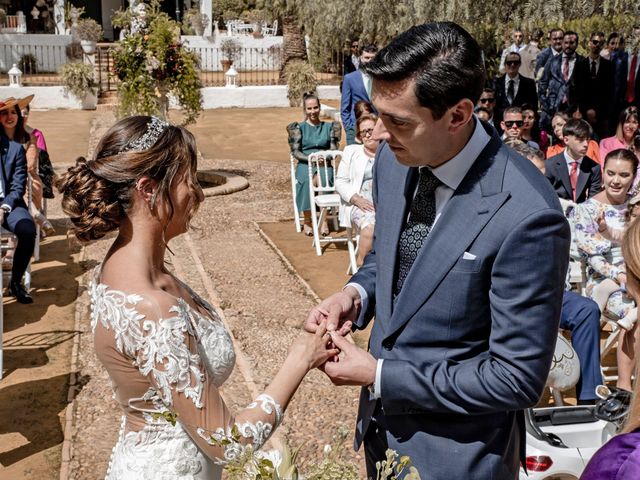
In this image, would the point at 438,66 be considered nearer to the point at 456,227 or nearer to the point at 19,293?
the point at 456,227

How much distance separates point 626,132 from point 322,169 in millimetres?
3567

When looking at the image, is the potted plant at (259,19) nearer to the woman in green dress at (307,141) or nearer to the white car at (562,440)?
the woman in green dress at (307,141)

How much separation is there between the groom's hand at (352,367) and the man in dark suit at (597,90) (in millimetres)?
10839

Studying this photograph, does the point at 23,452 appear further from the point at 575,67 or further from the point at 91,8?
the point at 91,8

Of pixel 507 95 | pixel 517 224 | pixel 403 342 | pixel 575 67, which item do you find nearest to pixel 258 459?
pixel 403 342

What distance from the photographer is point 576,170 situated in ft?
24.5

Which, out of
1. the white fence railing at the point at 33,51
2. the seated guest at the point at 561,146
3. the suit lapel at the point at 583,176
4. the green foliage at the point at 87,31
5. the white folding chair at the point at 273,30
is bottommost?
the suit lapel at the point at 583,176

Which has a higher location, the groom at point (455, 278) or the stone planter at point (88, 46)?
the stone planter at point (88, 46)

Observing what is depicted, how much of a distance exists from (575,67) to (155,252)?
11.0 m

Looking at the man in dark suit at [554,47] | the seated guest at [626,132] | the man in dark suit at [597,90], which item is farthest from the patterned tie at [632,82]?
the seated guest at [626,132]

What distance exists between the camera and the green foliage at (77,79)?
22.4 metres

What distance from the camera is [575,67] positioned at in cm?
Result: 1220

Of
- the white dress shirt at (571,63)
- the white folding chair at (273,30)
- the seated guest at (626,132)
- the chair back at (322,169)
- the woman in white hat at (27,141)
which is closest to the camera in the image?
the woman in white hat at (27,141)

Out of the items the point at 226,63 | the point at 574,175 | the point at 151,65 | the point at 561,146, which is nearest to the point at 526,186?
the point at 574,175
